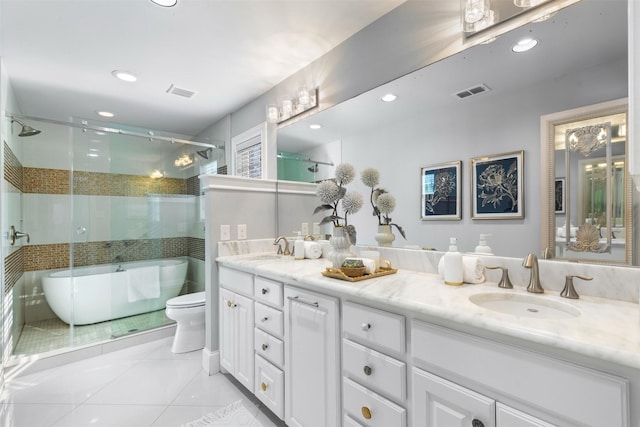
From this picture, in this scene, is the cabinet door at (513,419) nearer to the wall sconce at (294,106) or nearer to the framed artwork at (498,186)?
the framed artwork at (498,186)

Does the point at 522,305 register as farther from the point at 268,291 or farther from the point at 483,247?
the point at 268,291

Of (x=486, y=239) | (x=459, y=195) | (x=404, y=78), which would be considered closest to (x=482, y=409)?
(x=486, y=239)

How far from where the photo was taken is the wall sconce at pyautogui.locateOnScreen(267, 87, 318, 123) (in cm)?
233

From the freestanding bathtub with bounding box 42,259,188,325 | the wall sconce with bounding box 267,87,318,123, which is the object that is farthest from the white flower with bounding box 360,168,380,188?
the freestanding bathtub with bounding box 42,259,188,325

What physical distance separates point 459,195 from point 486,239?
0.25 meters

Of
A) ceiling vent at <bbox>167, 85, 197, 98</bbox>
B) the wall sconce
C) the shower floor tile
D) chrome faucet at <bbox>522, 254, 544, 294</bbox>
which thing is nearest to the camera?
chrome faucet at <bbox>522, 254, 544, 294</bbox>

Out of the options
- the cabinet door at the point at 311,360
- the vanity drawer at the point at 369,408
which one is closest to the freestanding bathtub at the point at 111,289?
the cabinet door at the point at 311,360

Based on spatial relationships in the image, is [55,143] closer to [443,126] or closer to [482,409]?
[443,126]

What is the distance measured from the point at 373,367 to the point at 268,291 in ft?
2.42

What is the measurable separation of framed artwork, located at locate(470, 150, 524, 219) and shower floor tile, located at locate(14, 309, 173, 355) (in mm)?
3079

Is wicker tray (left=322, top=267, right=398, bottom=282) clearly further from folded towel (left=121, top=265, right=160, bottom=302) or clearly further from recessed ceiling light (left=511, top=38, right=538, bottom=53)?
folded towel (left=121, top=265, right=160, bottom=302)

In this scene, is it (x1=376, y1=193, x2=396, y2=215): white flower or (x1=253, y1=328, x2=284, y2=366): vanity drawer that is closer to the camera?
(x1=253, y1=328, x2=284, y2=366): vanity drawer

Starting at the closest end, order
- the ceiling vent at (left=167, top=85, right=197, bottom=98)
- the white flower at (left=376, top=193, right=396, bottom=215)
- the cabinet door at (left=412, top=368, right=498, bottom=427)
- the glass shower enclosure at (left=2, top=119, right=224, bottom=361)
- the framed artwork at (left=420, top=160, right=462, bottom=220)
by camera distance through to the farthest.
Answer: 1. the cabinet door at (left=412, top=368, right=498, bottom=427)
2. the framed artwork at (left=420, top=160, right=462, bottom=220)
3. the white flower at (left=376, top=193, right=396, bottom=215)
4. the ceiling vent at (left=167, top=85, right=197, bottom=98)
5. the glass shower enclosure at (left=2, top=119, right=224, bottom=361)

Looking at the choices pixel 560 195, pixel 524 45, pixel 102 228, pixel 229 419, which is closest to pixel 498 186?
pixel 560 195
